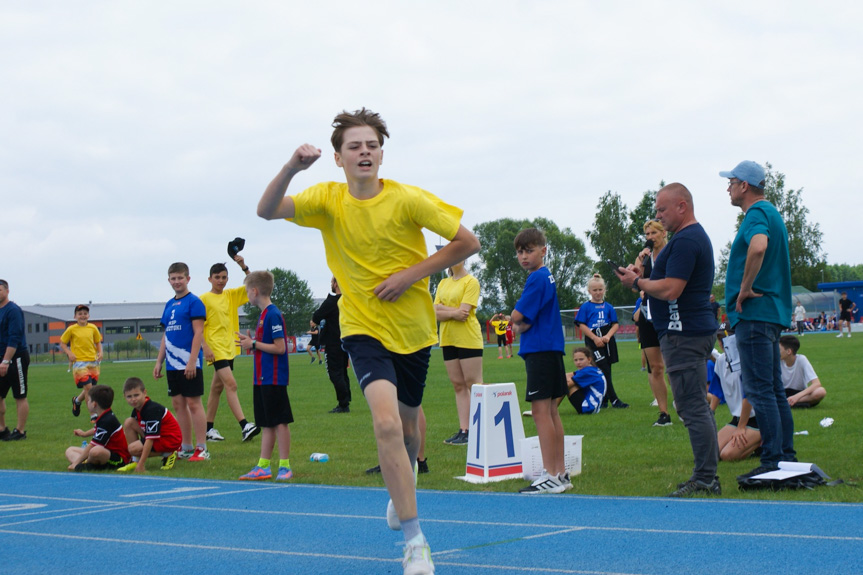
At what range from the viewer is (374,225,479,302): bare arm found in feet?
15.1

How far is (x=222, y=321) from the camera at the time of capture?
38.0 feet

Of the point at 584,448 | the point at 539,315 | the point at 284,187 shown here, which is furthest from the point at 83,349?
the point at 284,187

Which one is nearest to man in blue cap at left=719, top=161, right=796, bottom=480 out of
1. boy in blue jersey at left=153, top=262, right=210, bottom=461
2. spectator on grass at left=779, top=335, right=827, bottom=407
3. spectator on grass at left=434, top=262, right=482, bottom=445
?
spectator on grass at left=434, top=262, right=482, bottom=445

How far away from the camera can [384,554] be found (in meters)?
4.97

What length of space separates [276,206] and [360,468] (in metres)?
4.67

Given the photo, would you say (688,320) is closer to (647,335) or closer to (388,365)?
(388,365)

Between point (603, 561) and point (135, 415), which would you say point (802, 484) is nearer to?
point (603, 561)

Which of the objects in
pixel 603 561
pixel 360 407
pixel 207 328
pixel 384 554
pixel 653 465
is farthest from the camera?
pixel 360 407

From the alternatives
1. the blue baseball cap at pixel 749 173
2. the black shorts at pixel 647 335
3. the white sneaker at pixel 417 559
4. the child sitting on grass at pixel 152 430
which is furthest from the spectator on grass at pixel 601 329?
the white sneaker at pixel 417 559

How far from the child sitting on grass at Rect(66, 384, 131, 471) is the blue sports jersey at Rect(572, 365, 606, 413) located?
649 cm

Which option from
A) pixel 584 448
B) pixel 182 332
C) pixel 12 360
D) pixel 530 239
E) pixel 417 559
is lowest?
pixel 584 448

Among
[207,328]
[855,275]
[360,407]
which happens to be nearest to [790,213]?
[360,407]

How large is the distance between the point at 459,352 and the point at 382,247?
5519mm

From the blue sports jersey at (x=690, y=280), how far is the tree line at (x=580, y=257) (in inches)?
2259
